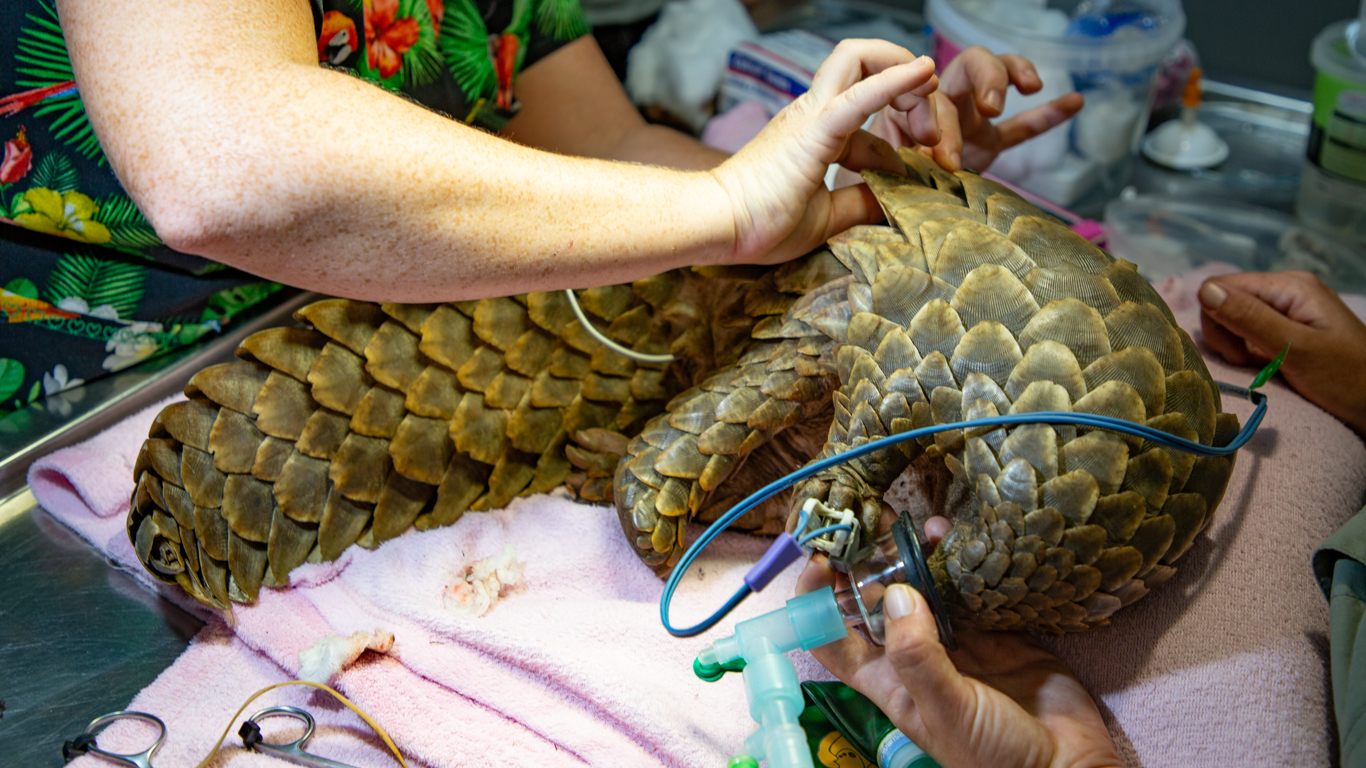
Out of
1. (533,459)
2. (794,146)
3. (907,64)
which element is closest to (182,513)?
(533,459)

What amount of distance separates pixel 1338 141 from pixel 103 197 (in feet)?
5.79

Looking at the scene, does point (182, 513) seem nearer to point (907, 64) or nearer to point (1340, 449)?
point (907, 64)

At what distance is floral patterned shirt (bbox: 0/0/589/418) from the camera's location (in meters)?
0.86

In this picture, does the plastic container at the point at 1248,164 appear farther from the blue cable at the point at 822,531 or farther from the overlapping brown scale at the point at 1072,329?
the blue cable at the point at 822,531

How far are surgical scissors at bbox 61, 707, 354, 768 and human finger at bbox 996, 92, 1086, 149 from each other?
110 centimetres

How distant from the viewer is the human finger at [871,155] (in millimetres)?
838

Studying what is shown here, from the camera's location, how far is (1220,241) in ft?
5.10

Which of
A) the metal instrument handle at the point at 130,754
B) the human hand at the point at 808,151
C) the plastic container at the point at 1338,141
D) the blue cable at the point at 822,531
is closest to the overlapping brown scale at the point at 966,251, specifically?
the human hand at the point at 808,151

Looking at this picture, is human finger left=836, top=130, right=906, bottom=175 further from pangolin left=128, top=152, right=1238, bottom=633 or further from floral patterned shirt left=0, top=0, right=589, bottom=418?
floral patterned shirt left=0, top=0, right=589, bottom=418

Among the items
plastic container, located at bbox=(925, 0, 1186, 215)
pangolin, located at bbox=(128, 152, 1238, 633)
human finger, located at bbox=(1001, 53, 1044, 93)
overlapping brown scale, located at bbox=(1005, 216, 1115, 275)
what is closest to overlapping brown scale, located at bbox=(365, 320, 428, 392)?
pangolin, located at bbox=(128, 152, 1238, 633)

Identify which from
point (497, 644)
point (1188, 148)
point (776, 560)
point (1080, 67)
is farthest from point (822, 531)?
point (1188, 148)

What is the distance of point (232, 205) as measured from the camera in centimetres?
59

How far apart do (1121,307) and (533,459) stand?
0.63 meters

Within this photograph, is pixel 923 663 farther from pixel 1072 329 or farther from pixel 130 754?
pixel 130 754
